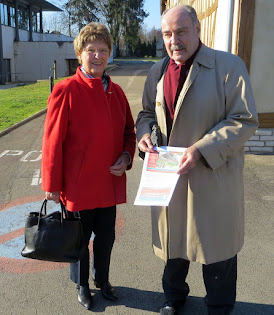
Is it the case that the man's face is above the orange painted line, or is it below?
above

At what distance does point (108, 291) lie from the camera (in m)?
3.13

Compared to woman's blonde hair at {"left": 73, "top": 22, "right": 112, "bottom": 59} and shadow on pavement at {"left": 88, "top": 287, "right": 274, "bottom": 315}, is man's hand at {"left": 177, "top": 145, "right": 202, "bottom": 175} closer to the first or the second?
woman's blonde hair at {"left": 73, "top": 22, "right": 112, "bottom": 59}

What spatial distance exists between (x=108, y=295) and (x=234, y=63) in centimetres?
209

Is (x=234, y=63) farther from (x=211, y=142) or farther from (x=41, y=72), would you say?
(x=41, y=72)

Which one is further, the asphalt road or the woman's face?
the asphalt road

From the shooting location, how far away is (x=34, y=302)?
3.06 metres

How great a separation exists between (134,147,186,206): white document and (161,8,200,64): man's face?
2.03 ft

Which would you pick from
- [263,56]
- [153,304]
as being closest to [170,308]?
[153,304]

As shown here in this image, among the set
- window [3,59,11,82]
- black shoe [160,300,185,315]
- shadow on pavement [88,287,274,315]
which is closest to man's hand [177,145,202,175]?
black shoe [160,300,185,315]

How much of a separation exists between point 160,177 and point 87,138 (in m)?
0.64

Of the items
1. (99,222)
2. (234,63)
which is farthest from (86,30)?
(99,222)

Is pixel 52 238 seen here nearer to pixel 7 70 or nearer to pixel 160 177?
pixel 160 177

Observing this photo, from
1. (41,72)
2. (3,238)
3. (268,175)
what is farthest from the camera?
(41,72)

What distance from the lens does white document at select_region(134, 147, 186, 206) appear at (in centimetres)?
236
